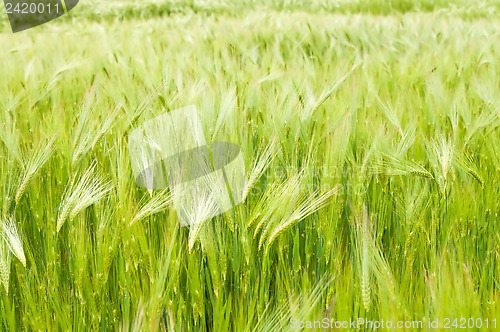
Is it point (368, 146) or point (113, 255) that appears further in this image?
point (368, 146)

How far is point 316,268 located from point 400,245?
153mm

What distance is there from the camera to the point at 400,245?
83 centimetres

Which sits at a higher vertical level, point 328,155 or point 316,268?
point 328,155

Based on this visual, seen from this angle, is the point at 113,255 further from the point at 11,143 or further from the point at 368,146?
the point at 368,146

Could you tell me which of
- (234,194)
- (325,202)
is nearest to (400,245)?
(325,202)
